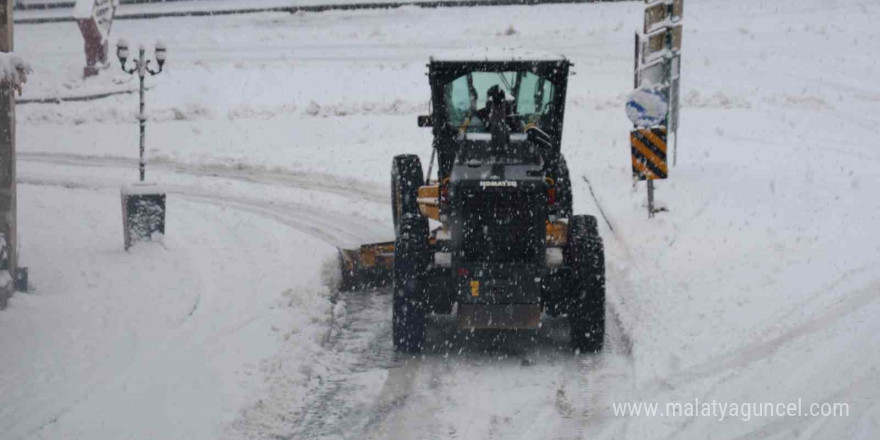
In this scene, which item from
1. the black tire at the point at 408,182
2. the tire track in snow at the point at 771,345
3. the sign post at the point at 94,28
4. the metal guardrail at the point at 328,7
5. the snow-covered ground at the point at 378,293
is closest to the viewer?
the snow-covered ground at the point at 378,293

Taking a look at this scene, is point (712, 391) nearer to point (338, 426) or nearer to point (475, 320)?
point (475, 320)

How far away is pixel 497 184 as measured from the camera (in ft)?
31.8

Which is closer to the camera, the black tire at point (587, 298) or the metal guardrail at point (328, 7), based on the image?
the black tire at point (587, 298)

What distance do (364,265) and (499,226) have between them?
2.91m

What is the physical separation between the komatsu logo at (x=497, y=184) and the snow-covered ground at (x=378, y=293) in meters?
1.56

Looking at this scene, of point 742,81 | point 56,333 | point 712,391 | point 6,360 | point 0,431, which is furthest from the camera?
point 742,81

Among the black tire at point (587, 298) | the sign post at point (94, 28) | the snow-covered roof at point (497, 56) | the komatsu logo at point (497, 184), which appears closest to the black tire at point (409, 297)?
the komatsu logo at point (497, 184)

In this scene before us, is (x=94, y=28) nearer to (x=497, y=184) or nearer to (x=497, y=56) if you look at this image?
(x=497, y=56)

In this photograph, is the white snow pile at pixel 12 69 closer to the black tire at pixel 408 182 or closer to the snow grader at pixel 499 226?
the black tire at pixel 408 182

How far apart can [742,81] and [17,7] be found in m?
29.0

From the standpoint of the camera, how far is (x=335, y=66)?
102 feet

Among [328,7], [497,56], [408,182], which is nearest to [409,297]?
[497,56]

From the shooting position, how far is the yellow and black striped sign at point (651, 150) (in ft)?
47.8

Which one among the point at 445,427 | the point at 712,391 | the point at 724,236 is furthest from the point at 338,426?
the point at 724,236
